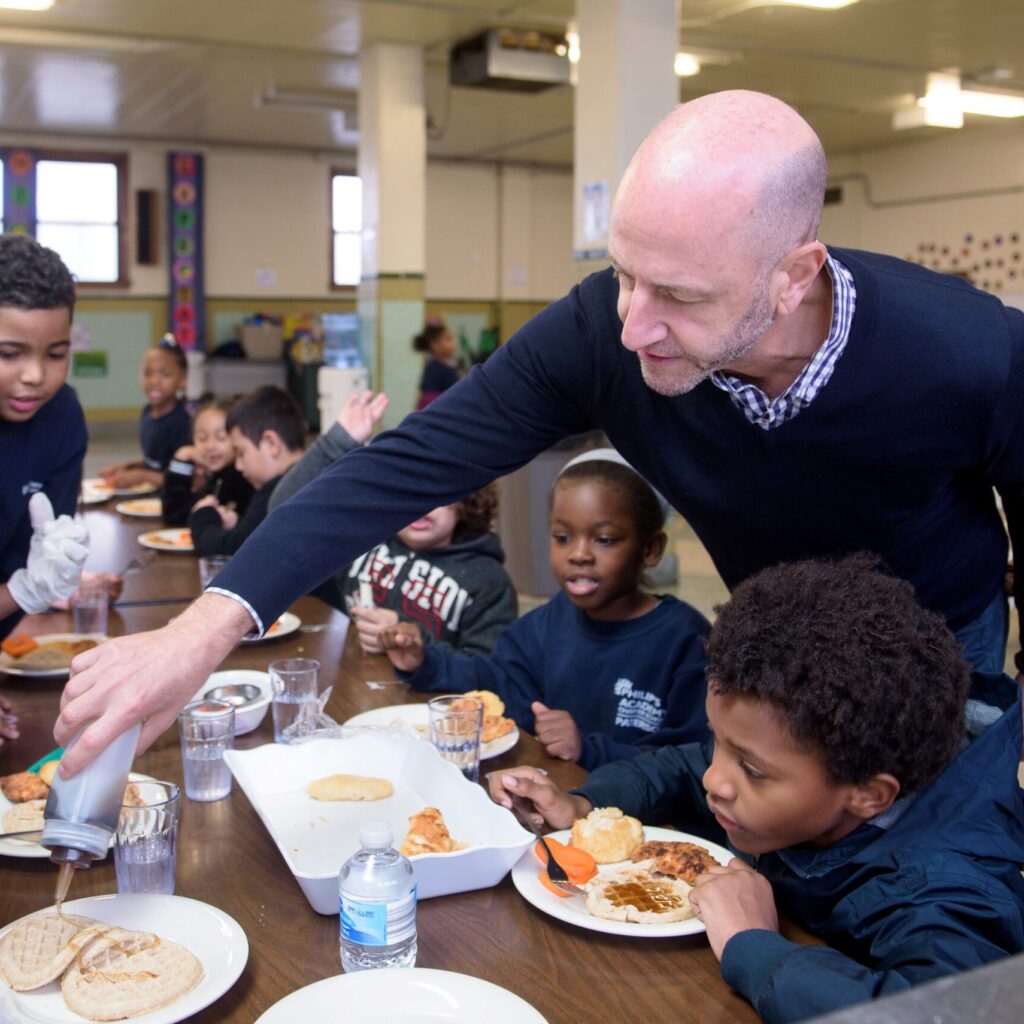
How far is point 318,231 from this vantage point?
1376 cm

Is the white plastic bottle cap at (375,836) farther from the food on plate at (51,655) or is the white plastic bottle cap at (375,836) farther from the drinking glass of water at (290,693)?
the food on plate at (51,655)

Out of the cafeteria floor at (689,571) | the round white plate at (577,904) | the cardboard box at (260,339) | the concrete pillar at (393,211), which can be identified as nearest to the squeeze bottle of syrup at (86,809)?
the round white plate at (577,904)

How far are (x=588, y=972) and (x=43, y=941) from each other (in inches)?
21.2

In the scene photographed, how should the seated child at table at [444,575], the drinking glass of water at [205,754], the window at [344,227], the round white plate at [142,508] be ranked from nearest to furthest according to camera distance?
the drinking glass of water at [205,754], the seated child at table at [444,575], the round white plate at [142,508], the window at [344,227]

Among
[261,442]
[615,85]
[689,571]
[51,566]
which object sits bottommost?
[689,571]

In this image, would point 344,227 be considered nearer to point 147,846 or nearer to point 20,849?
point 20,849

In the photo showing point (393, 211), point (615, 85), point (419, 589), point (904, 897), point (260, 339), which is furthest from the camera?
point (260, 339)

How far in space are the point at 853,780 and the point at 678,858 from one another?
236 millimetres

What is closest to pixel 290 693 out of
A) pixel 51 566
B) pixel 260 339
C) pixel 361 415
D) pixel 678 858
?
pixel 51 566

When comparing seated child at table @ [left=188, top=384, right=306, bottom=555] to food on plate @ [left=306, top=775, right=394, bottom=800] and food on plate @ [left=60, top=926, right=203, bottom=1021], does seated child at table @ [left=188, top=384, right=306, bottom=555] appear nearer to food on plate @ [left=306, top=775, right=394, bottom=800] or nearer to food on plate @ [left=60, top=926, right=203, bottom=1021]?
A: food on plate @ [left=306, top=775, right=394, bottom=800]

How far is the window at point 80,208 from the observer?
40.5 feet

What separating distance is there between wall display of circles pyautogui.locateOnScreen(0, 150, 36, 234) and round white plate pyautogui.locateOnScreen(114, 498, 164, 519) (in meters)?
8.95

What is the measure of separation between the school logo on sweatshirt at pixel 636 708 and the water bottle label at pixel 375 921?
1.10m

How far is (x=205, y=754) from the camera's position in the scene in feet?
5.34
